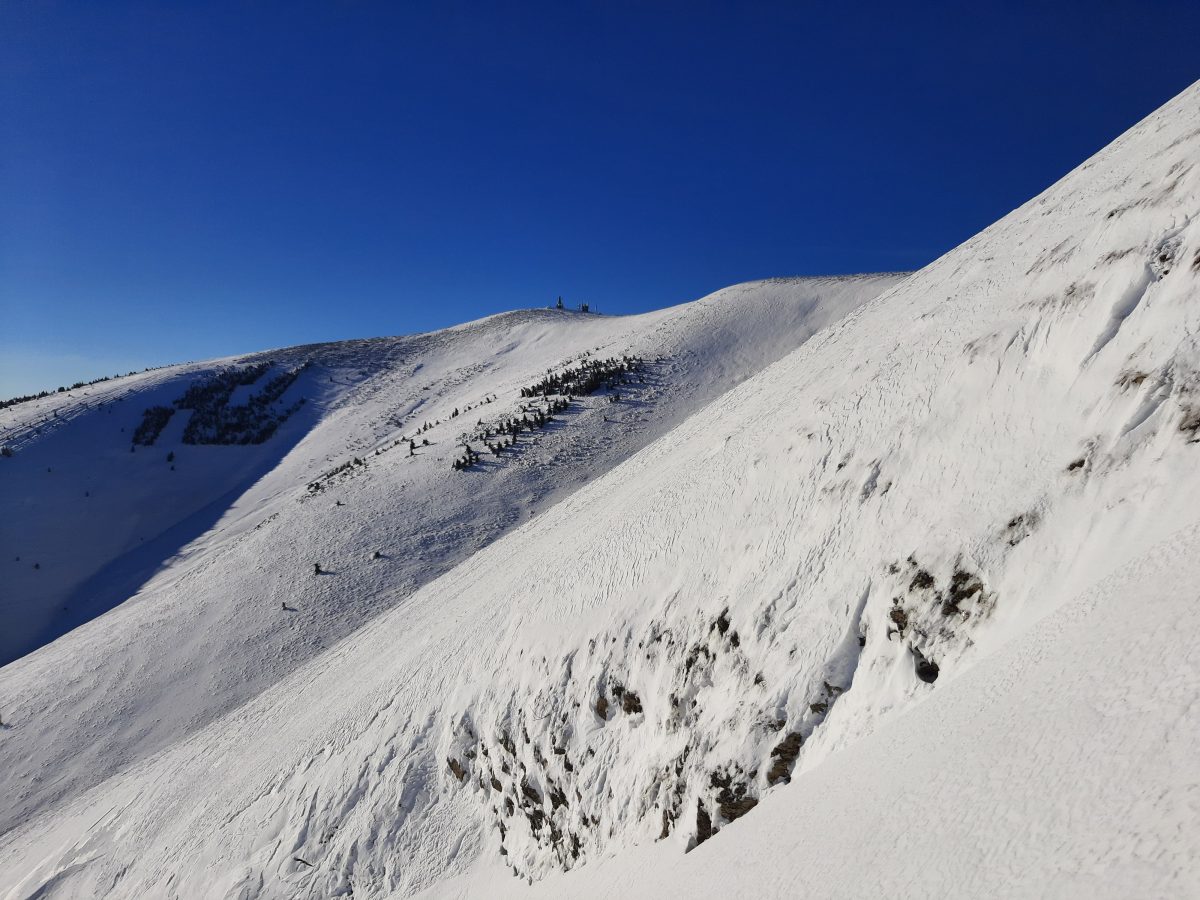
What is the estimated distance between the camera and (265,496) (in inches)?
1590

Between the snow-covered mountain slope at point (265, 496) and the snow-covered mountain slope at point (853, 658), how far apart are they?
5.87 meters

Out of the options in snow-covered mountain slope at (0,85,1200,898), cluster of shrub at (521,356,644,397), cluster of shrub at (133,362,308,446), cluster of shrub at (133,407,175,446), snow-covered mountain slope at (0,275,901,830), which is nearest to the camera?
snow-covered mountain slope at (0,85,1200,898)

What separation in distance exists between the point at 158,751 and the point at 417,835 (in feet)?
43.2

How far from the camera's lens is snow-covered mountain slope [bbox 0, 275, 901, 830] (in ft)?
67.8

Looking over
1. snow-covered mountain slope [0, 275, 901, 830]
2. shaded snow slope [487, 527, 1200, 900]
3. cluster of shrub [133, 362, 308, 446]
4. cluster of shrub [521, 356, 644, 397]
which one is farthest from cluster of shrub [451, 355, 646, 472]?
shaded snow slope [487, 527, 1200, 900]

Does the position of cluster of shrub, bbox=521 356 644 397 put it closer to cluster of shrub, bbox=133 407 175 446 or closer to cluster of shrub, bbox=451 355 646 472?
cluster of shrub, bbox=451 355 646 472

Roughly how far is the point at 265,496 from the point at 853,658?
42.7 metres

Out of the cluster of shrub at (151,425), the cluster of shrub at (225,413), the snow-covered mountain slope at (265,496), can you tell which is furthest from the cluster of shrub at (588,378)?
the cluster of shrub at (151,425)

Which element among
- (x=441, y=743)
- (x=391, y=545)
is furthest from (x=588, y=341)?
(x=441, y=743)

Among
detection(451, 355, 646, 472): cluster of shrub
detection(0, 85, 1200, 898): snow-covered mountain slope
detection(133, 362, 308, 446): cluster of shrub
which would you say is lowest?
detection(0, 85, 1200, 898): snow-covered mountain slope

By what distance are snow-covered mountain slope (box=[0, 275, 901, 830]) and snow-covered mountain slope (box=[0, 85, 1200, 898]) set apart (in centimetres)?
587

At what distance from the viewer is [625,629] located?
9.02 metres

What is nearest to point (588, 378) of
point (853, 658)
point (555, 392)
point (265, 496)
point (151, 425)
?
point (555, 392)

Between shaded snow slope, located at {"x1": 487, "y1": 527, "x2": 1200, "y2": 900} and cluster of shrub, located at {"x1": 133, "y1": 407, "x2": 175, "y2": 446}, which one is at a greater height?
cluster of shrub, located at {"x1": 133, "y1": 407, "x2": 175, "y2": 446}
